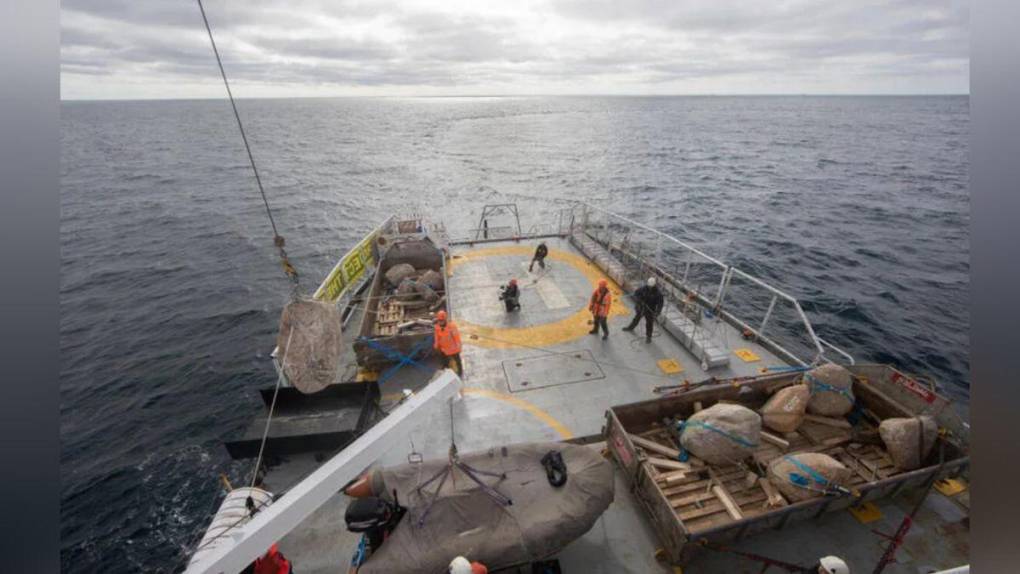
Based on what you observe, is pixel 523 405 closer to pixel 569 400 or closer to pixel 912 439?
pixel 569 400

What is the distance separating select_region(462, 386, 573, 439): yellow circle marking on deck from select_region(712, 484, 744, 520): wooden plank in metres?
3.01

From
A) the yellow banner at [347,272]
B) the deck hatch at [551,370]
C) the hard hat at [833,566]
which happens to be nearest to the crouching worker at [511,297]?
the deck hatch at [551,370]

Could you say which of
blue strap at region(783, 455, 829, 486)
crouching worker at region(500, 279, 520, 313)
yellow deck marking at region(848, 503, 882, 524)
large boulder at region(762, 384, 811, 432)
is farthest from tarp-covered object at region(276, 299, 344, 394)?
yellow deck marking at region(848, 503, 882, 524)

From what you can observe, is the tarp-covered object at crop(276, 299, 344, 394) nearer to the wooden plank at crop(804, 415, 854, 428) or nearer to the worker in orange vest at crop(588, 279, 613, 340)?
the worker in orange vest at crop(588, 279, 613, 340)

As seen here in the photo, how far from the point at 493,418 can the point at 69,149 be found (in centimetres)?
14270

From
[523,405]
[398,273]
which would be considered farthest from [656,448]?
[398,273]

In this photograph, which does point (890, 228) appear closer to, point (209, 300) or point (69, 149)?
point (209, 300)

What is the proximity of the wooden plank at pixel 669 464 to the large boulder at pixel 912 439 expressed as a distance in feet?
11.5

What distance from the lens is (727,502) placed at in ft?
22.2

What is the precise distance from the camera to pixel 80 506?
13172mm

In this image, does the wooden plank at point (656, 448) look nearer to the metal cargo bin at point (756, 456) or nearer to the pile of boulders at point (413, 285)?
the metal cargo bin at point (756, 456)

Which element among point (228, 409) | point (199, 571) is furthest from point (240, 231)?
point (199, 571)

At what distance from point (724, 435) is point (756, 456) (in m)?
1.15

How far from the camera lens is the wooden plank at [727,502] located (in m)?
6.57
